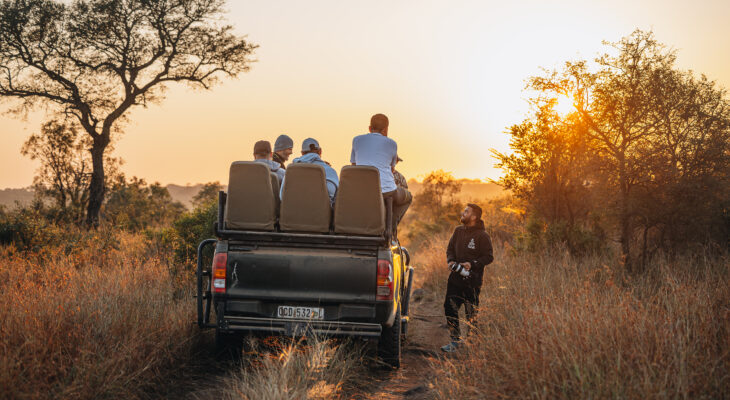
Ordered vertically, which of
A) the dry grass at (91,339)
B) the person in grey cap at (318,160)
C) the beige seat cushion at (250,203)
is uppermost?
the person in grey cap at (318,160)

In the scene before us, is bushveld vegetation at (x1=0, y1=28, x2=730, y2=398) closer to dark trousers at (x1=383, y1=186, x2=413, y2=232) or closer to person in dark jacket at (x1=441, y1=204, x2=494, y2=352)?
person in dark jacket at (x1=441, y1=204, x2=494, y2=352)

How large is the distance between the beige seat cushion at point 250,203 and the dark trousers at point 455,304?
3036 millimetres

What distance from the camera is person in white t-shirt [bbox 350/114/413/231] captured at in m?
6.69

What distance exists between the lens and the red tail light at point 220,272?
5.58 meters

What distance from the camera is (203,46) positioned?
21984 mm

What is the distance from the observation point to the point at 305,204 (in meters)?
5.89

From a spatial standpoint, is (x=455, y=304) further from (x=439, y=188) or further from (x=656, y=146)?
(x=439, y=188)

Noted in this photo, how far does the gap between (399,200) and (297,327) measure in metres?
2.15

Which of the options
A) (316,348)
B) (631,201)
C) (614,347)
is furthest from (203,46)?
(614,347)

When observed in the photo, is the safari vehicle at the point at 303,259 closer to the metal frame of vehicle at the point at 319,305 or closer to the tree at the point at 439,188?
the metal frame of vehicle at the point at 319,305

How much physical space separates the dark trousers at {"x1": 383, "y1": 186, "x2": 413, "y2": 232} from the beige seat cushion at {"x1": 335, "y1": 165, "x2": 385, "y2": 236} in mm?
717

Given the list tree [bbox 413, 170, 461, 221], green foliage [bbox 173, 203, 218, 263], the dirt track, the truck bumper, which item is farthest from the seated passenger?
tree [bbox 413, 170, 461, 221]

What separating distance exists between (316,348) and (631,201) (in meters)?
8.31

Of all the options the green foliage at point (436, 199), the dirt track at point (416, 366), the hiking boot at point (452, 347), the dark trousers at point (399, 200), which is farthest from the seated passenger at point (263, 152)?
the green foliage at point (436, 199)
